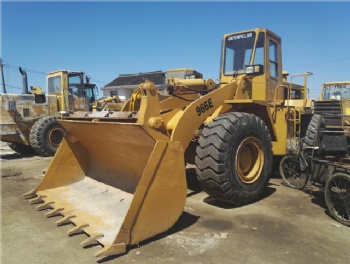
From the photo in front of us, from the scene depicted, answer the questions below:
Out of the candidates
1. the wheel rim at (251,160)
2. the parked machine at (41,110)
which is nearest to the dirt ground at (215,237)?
the wheel rim at (251,160)

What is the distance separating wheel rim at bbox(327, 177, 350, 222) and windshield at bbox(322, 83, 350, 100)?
350 inches

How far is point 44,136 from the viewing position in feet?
35.3

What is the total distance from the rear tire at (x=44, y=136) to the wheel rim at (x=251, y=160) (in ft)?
25.3

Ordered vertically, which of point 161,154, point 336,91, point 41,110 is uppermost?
point 336,91

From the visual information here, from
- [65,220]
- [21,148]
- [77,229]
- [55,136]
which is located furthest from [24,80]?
[77,229]

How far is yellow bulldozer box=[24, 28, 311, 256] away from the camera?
379 cm

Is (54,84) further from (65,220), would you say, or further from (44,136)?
(65,220)

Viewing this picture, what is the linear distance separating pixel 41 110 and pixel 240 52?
7.99 meters

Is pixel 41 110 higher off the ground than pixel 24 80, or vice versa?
pixel 24 80

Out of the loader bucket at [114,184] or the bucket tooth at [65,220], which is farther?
the bucket tooth at [65,220]

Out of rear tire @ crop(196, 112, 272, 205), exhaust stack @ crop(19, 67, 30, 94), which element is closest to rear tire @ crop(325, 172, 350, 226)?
rear tire @ crop(196, 112, 272, 205)

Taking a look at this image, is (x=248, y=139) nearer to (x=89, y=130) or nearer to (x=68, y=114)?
(x=89, y=130)

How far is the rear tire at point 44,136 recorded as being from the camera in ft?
35.0

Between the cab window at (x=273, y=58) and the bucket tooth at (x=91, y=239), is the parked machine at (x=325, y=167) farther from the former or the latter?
the bucket tooth at (x=91, y=239)
